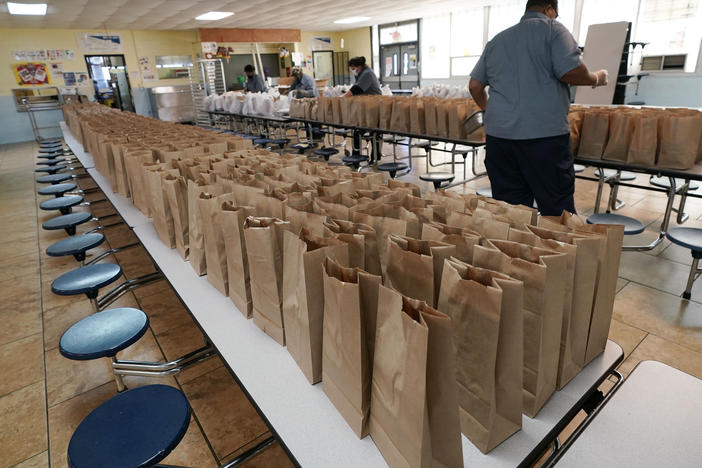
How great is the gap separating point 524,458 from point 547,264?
0.34 meters

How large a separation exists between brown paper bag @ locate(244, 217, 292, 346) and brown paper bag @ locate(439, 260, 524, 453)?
451mm

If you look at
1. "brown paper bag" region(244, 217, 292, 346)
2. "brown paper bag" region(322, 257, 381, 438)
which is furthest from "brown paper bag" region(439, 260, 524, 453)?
"brown paper bag" region(244, 217, 292, 346)

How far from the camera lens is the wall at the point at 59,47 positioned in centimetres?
1094

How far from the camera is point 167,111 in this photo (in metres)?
12.9

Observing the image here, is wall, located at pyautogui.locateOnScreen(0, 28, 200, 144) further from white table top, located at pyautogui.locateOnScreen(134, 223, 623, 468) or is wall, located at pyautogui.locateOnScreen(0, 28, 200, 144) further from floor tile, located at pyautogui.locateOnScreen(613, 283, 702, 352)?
floor tile, located at pyautogui.locateOnScreen(613, 283, 702, 352)

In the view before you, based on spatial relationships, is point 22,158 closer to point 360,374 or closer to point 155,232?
point 155,232

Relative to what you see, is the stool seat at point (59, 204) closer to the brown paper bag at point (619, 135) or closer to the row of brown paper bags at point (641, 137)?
the row of brown paper bags at point (641, 137)

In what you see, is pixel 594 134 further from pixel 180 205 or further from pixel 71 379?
pixel 71 379

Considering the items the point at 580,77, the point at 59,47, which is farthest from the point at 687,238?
the point at 59,47

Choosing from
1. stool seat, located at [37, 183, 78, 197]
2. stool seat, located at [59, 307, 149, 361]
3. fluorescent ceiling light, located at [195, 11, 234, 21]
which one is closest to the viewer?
stool seat, located at [59, 307, 149, 361]

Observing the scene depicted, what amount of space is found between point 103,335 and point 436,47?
14512 mm

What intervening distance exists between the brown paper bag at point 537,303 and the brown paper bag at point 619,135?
8.20 feet

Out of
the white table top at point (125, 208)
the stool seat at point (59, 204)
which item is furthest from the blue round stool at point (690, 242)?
the stool seat at point (59, 204)

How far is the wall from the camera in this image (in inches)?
431
